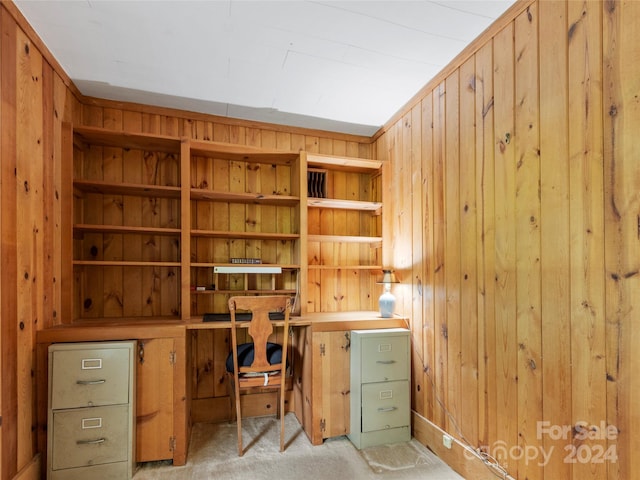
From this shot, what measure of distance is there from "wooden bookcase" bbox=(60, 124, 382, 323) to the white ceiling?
0.38m

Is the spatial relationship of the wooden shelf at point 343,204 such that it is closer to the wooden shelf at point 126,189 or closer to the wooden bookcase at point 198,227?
the wooden bookcase at point 198,227

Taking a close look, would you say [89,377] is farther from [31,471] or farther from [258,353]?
[258,353]

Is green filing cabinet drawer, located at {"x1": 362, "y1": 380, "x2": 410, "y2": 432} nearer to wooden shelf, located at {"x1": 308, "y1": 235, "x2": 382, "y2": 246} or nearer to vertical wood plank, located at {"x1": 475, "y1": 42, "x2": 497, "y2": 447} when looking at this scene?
vertical wood plank, located at {"x1": 475, "y1": 42, "x2": 497, "y2": 447}

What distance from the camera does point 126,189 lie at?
268cm

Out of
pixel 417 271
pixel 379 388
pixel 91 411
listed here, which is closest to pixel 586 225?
pixel 417 271

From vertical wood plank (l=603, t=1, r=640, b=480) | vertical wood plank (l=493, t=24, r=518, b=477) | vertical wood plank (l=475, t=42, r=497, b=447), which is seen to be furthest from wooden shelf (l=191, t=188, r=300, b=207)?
vertical wood plank (l=603, t=1, r=640, b=480)

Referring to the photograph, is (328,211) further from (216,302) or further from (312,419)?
(312,419)

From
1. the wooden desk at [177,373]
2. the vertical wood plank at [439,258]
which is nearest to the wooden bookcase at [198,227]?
the wooden desk at [177,373]

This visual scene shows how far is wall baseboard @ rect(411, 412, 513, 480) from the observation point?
196 centimetres

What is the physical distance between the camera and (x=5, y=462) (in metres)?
1.73

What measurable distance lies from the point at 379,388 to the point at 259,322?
38.5 inches

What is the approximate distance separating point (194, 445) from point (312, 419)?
2.83 ft

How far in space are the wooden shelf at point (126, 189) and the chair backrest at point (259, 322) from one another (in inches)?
41.0

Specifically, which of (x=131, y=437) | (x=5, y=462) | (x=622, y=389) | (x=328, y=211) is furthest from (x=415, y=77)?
(x=5, y=462)
